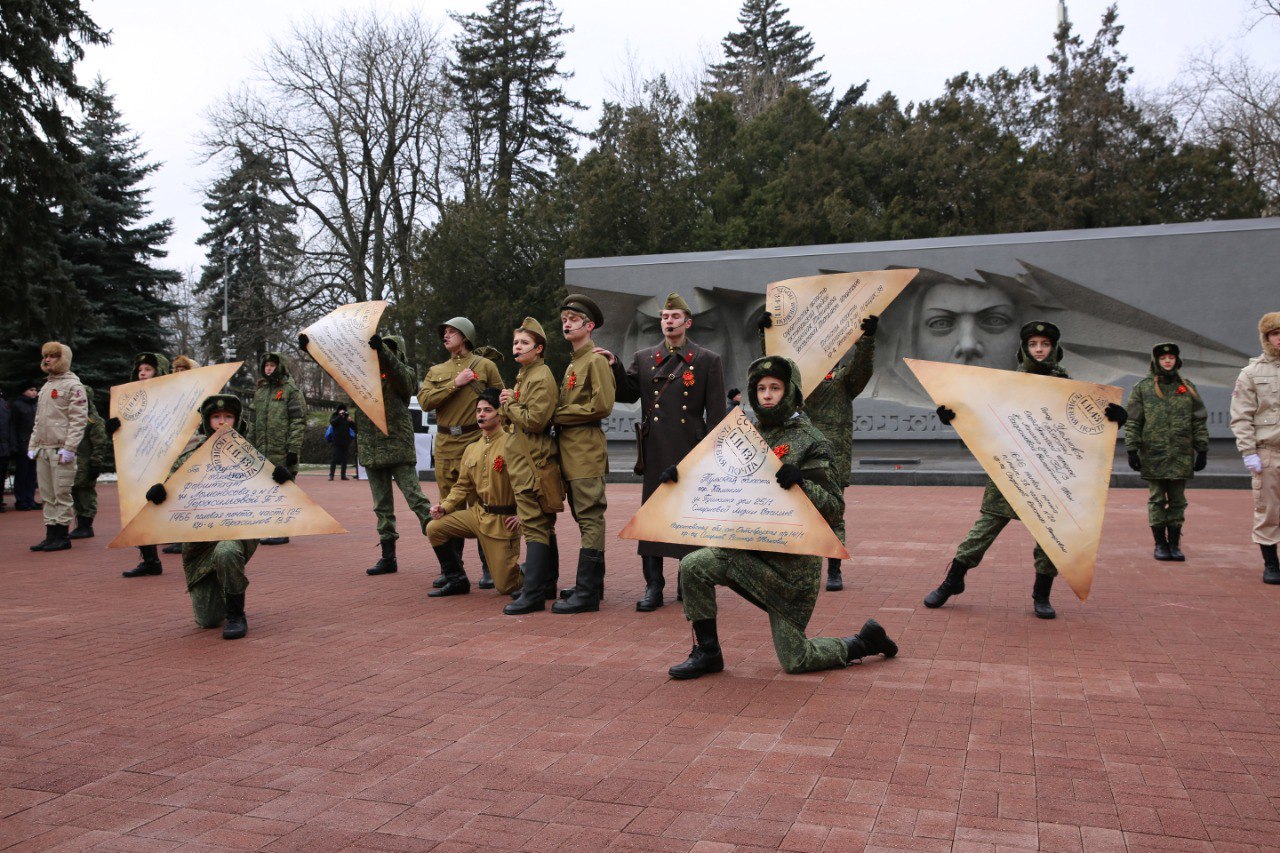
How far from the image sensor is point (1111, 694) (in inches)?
185

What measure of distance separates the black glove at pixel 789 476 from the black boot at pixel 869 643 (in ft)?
3.20

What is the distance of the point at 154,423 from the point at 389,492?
2.26 metres

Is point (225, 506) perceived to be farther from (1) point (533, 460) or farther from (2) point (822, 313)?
(2) point (822, 313)

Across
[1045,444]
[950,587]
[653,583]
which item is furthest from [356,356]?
[1045,444]

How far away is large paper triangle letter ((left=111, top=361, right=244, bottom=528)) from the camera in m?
6.48

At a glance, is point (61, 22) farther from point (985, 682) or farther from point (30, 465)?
point (985, 682)

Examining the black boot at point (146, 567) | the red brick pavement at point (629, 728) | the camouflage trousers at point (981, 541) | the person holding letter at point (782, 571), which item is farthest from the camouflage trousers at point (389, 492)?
the camouflage trousers at point (981, 541)

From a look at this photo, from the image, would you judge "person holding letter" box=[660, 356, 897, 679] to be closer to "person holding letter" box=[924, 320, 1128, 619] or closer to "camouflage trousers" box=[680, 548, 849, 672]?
"camouflage trousers" box=[680, 548, 849, 672]

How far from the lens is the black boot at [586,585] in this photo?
269 inches

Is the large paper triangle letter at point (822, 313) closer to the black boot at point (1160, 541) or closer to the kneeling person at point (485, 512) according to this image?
the kneeling person at point (485, 512)

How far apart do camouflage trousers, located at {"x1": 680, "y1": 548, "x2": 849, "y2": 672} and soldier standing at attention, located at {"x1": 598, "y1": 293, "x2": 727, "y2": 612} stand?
191 centimetres

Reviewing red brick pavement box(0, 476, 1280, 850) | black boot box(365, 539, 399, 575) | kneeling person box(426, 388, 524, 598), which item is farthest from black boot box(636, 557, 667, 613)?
black boot box(365, 539, 399, 575)

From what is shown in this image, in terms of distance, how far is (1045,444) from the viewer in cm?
607

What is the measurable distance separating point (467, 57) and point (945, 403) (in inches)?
1451
